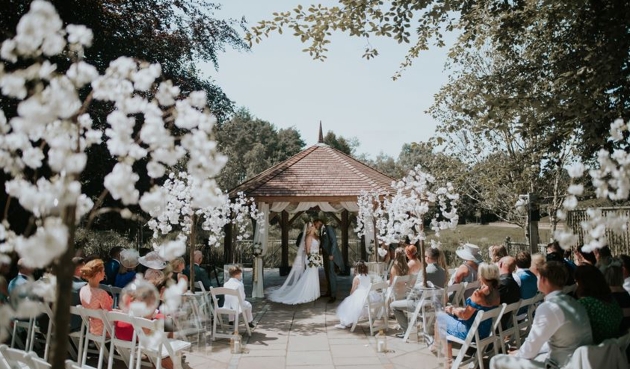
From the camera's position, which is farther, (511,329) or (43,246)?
(511,329)

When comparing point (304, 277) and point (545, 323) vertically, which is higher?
point (545, 323)

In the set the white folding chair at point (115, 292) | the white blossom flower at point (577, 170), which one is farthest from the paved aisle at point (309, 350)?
the white blossom flower at point (577, 170)

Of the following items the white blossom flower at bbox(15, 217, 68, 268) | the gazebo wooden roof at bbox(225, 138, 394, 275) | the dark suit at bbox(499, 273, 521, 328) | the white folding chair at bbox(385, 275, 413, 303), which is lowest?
the white folding chair at bbox(385, 275, 413, 303)

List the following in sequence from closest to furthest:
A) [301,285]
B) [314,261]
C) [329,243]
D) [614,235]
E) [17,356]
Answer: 1. [17,356]
2. [614,235]
3. [301,285]
4. [314,261]
5. [329,243]

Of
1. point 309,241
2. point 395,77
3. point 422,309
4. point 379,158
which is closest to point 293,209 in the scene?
point 309,241

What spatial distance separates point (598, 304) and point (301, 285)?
8.52 metres

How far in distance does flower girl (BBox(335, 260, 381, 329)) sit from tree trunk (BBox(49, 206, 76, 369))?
274 inches

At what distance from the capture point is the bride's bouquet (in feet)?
40.9

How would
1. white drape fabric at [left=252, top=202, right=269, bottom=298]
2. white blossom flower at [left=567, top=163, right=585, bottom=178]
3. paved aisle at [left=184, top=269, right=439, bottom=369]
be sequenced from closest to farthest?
white blossom flower at [left=567, top=163, right=585, bottom=178] < paved aisle at [left=184, top=269, right=439, bottom=369] < white drape fabric at [left=252, top=202, right=269, bottom=298]

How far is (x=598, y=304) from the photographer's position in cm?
429

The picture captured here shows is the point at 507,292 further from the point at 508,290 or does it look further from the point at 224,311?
the point at 224,311

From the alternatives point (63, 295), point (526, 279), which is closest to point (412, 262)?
point (526, 279)

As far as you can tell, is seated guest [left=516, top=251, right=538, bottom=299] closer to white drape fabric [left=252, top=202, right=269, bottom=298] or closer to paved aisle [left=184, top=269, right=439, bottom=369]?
paved aisle [left=184, top=269, right=439, bottom=369]

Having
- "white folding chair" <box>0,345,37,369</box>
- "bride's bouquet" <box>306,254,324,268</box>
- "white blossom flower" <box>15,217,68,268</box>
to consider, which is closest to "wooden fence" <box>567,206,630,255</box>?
"bride's bouquet" <box>306,254,324,268</box>
